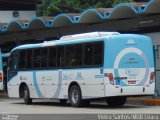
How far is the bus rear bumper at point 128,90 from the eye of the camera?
21.4 meters

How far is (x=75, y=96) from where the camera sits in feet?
76.8

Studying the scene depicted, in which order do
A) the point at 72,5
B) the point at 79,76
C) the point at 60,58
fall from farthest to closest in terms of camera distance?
the point at 72,5 → the point at 60,58 → the point at 79,76

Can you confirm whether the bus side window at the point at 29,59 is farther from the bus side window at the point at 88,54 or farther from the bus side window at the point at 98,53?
Answer: the bus side window at the point at 98,53

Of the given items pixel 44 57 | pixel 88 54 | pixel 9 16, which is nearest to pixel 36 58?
pixel 44 57

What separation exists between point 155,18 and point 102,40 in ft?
19.8

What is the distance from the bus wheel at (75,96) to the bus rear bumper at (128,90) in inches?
74.5

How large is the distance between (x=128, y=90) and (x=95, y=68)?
1.57 m

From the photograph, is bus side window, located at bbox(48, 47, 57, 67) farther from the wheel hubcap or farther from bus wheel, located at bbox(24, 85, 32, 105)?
bus wheel, located at bbox(24, 85, 32, 105)

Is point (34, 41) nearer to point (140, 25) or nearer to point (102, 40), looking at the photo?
point (140, 25)

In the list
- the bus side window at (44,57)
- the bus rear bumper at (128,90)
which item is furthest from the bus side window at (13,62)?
the bus rear bumper at (128,90)

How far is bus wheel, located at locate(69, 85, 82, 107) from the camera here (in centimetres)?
2297

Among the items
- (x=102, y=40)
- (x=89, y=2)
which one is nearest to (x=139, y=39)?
(x=102, y=40)

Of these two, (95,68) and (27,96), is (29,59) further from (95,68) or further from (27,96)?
(95,68)

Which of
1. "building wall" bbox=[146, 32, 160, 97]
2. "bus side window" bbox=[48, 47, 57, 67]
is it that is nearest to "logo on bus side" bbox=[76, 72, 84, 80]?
"bus side window" bbox=[48, 47, 57, 67]
